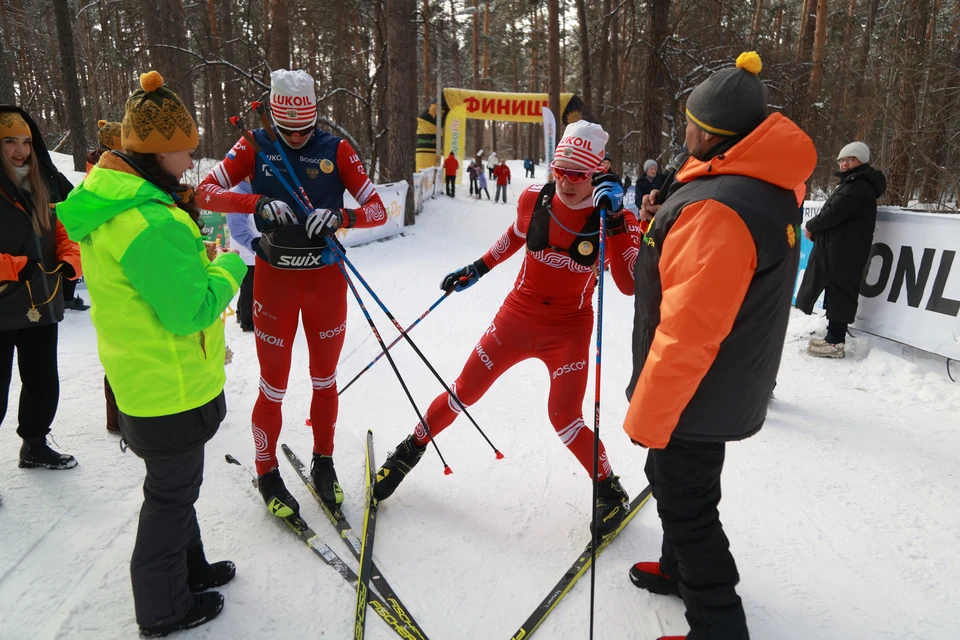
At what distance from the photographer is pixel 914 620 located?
7.97ft

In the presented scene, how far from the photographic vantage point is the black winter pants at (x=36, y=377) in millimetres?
3260

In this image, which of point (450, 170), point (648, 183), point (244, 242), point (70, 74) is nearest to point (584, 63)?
point (450, 170)

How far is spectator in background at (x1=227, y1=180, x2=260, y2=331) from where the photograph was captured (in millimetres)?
4555

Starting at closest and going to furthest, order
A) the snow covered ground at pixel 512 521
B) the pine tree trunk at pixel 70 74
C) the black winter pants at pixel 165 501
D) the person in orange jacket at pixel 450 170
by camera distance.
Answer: the black winter pants at pixel 165 501
the snow covered ground at pixel 512 521
the pine tree trunk at pixel 70 74
the person in orange jacket at pixel 450 170

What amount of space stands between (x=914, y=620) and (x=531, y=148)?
3941cm

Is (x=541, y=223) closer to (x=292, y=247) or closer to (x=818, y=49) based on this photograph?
(x=292, y=247)

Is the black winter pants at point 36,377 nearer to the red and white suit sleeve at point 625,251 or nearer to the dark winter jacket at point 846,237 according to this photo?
the red and white suit sleeve at point 625,251

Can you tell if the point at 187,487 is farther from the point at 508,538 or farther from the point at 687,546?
the point at 687,546

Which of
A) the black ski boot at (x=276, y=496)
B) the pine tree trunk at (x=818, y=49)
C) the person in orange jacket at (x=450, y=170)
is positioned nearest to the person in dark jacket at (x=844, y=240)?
the black ski boot at (x=276, y=496)

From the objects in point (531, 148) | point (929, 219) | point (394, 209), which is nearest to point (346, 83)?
point (394, 209)

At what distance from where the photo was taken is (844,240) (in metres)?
5.32

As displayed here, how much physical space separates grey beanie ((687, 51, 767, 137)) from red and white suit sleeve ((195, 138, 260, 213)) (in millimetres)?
2129

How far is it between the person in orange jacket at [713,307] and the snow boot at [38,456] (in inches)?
136

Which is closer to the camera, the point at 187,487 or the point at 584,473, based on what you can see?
the point at 187,487
